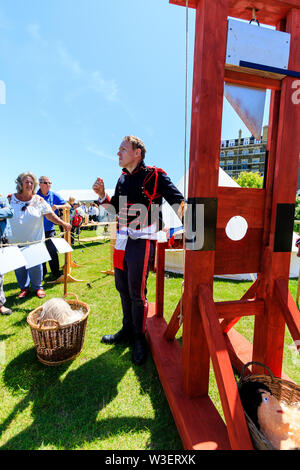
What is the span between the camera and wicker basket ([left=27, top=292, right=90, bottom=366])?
6.23ft

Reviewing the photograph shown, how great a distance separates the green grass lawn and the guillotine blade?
190cm

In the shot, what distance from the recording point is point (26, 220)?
3.03 meters

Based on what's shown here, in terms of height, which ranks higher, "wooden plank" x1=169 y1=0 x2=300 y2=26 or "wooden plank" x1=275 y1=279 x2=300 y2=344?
"wooden plank" x1=169 y1=0 x2=300 y2=26

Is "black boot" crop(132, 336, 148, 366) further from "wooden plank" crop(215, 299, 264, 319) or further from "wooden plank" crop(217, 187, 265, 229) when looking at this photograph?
"wooden plank" crop(217, 187, 265, 229)

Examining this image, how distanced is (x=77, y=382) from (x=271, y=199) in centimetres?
195

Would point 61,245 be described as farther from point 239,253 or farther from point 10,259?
point 239,253

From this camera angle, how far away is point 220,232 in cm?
142

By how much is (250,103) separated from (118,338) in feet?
7.36

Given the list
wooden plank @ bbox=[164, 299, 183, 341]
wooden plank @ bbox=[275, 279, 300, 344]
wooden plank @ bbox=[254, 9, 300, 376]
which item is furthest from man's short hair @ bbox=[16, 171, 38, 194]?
wooden plank @ bbox=[275, 279, 300, 344]

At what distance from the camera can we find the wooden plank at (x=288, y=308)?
1251mm
